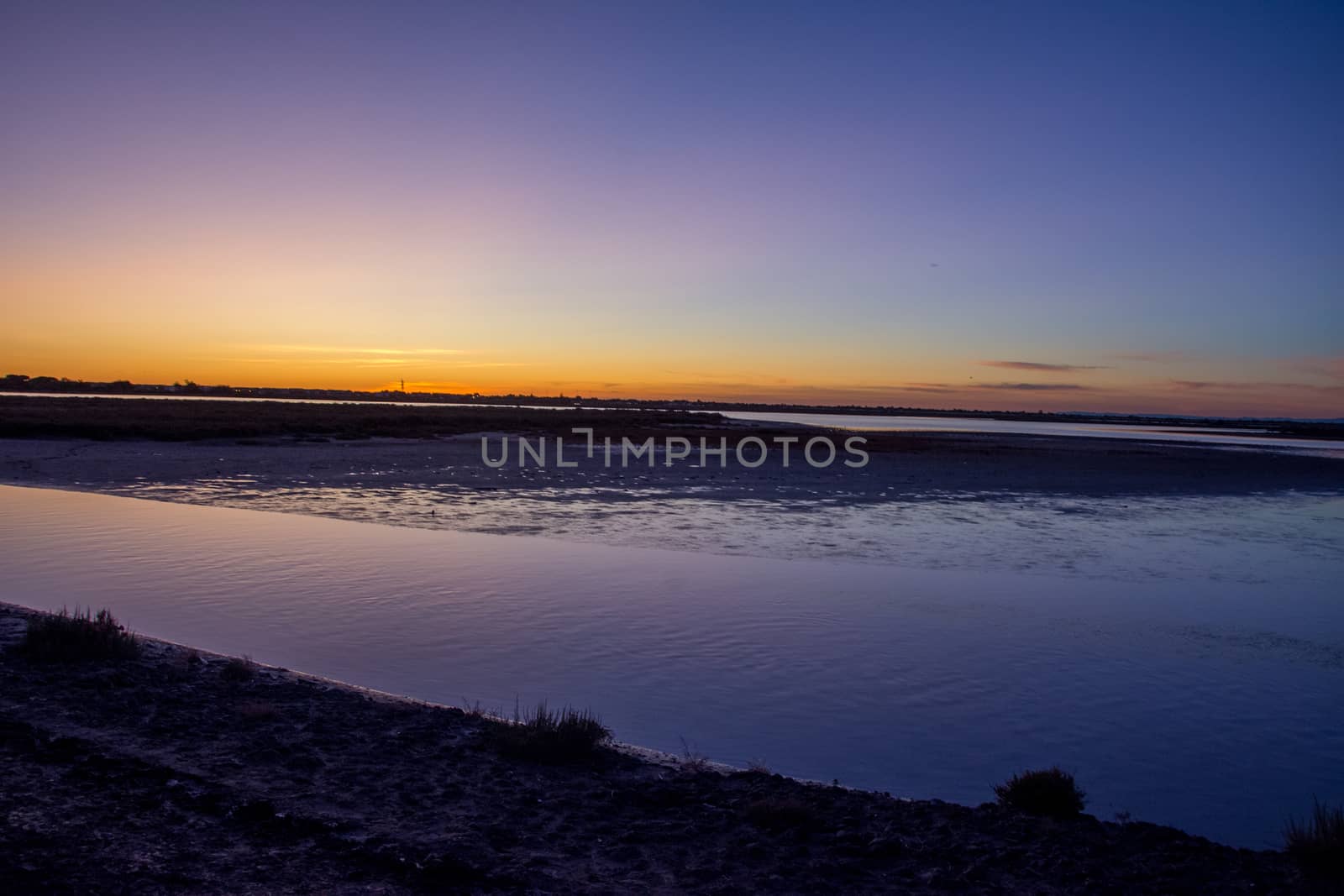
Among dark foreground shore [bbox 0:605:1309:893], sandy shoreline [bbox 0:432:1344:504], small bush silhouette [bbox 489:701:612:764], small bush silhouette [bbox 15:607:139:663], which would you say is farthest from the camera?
sandy shoreline [bbox 0:432:1344:504]

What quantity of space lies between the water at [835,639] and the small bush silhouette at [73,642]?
1.25 meters

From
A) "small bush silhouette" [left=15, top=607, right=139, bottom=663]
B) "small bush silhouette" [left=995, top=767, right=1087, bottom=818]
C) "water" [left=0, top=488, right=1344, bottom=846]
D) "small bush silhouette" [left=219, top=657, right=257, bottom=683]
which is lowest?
"water" [left=0, top=488, right=1344, bottom=846]

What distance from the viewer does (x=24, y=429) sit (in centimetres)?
3894

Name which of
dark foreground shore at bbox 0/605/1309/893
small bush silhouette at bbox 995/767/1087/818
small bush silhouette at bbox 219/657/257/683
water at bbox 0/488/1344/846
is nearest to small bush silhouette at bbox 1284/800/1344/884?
dark foreground shore at bbox 0/605/1309/893

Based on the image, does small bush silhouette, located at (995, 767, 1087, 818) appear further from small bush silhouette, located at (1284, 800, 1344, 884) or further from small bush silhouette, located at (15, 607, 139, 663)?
small bush silhouette, located at (15, 607, 139, 663)

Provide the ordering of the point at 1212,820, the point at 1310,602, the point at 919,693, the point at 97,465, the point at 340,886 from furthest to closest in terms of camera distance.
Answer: the point at 97,465 < the point at 1310,602 < the point at 919,693 < the point at 1212,820 < the point at 340,886

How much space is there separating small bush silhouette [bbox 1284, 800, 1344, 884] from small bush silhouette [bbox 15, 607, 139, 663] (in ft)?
29.2

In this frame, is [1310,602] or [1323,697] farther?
[1310,602]

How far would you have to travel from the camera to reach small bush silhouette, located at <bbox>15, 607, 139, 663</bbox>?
25.8 feet

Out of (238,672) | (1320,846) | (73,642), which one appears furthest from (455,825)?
(73,642)

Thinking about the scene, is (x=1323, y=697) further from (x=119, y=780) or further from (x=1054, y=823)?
(x=119, y=780)

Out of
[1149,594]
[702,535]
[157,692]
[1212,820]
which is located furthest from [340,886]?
[702,535]

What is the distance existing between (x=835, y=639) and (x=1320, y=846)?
18.1 feet

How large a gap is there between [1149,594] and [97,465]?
29.4 meters
